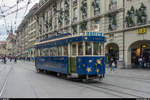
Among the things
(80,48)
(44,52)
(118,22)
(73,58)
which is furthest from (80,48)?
(118,22)

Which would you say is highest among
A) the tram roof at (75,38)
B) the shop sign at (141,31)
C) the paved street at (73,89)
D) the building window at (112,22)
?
the building window at (112,22)

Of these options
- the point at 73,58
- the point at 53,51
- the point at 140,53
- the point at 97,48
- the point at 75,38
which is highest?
the point at 75,38

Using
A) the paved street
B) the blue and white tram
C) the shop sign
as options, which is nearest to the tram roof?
the blue and white tram

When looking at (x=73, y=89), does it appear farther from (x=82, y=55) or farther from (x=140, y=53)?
(x=140, y=53)

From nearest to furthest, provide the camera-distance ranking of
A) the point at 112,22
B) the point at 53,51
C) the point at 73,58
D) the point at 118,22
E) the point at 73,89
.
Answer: the point at 73,89 → the point at 73,58 → the point at 53,51 → the point at 118,22 → the point at 112,22

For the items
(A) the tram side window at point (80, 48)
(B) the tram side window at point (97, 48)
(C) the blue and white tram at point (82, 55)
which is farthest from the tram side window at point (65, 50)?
(B) the tram side window at point (97, 48)

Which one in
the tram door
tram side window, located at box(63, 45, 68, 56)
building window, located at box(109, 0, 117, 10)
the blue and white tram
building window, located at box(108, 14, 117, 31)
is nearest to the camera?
the blue and white tram

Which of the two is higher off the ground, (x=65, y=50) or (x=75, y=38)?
(x=75, y=38)

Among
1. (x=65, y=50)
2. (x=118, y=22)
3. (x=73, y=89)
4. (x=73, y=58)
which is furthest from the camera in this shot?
(x=118, y=22)

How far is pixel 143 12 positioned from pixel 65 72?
46.0 feet

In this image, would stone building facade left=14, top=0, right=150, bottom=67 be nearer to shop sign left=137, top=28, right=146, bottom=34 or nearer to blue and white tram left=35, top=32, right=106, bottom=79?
shop sign left=137, top=28, right=146, bottom=34

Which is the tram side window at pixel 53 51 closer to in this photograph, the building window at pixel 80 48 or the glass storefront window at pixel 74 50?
the glass storefront window at pixel 74 50

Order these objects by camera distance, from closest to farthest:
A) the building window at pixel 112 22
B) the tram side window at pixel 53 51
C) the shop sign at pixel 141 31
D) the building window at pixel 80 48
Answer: the building window at pixel 80 48, the tram side window at pixel 53 51, the shop sign at pixel 141 31, the building window at pixel 112 22

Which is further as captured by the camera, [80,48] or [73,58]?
[73,58]
